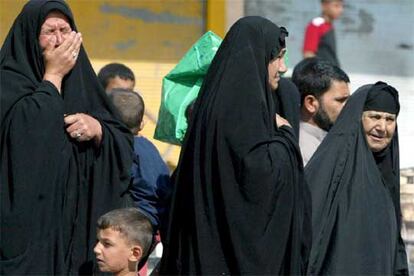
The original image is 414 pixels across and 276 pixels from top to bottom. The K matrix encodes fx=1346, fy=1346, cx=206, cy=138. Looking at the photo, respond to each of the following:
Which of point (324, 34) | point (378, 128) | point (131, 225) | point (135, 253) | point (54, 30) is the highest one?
point (324, 34)

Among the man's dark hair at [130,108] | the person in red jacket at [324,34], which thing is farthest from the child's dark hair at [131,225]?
the person in red jacket at [324,34]

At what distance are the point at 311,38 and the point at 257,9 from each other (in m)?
0.48

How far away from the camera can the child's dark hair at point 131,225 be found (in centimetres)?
523

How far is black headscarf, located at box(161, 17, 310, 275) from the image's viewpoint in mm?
4891

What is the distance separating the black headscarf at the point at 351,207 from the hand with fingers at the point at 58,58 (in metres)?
1.24

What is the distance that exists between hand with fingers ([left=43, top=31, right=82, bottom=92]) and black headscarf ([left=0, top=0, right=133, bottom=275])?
4 cm

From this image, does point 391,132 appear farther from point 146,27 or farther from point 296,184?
point 146,27

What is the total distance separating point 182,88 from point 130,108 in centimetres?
25

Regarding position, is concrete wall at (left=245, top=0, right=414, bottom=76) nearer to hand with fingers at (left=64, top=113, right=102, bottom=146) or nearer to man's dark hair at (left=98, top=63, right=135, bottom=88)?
man's dark hair at (left=98, top=63, right=135, bottom=88)

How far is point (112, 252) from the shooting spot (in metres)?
5.31

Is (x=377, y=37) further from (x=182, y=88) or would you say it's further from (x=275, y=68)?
(x=275, y=68)

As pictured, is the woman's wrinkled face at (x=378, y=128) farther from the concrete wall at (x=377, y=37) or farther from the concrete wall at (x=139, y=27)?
the concrete wall at (x=377, y=37)

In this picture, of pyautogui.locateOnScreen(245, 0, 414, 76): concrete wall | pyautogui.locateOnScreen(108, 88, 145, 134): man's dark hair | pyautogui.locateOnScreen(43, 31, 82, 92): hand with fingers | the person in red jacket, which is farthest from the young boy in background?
pyautogui.locateOnScreen(245, 0, 414, 76): concrete wall

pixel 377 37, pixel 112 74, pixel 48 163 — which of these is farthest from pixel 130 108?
pixel 377 37
